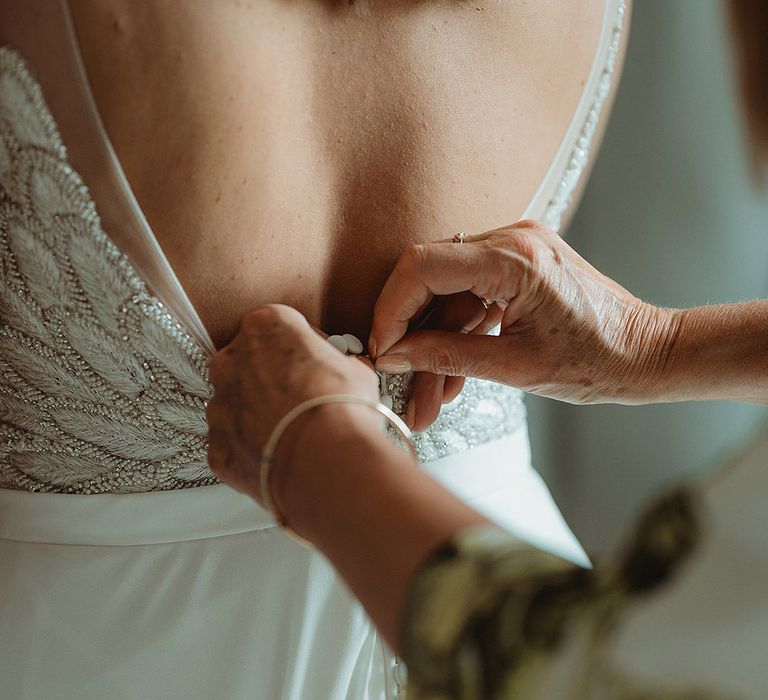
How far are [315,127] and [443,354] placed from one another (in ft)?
0.65

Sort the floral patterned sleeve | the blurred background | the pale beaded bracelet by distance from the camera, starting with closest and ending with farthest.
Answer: the floral patterned sleeve < the pale beaded bracelet < the blurred background

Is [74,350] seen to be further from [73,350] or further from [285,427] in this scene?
[285,427]

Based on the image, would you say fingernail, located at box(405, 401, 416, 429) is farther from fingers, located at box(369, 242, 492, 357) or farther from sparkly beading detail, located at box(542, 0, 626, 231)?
sparkly beading detail, located at box(542, 0, 626, 231)

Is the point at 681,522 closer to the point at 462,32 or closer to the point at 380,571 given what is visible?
the point at 380,571

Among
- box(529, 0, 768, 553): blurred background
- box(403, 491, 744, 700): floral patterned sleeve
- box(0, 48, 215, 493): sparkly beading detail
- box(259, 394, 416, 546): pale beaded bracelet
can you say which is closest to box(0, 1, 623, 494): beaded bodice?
box(0, 48, 215, 493): sparkly beading detail

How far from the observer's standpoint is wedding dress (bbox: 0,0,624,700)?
618 mm

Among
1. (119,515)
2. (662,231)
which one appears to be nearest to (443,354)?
(119,515)

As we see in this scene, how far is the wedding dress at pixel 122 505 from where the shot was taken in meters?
0.62

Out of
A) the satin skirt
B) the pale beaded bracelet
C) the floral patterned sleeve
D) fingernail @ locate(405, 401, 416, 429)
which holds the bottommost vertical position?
the satin skirt

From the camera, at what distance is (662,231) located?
5.51 feet

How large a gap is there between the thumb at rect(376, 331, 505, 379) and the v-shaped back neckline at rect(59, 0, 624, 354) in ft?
0.46

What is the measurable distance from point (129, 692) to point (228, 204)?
386mm

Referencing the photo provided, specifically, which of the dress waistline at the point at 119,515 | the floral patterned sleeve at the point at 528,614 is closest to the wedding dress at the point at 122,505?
the dress waistline at the point at 119,515

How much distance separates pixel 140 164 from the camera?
600mm
